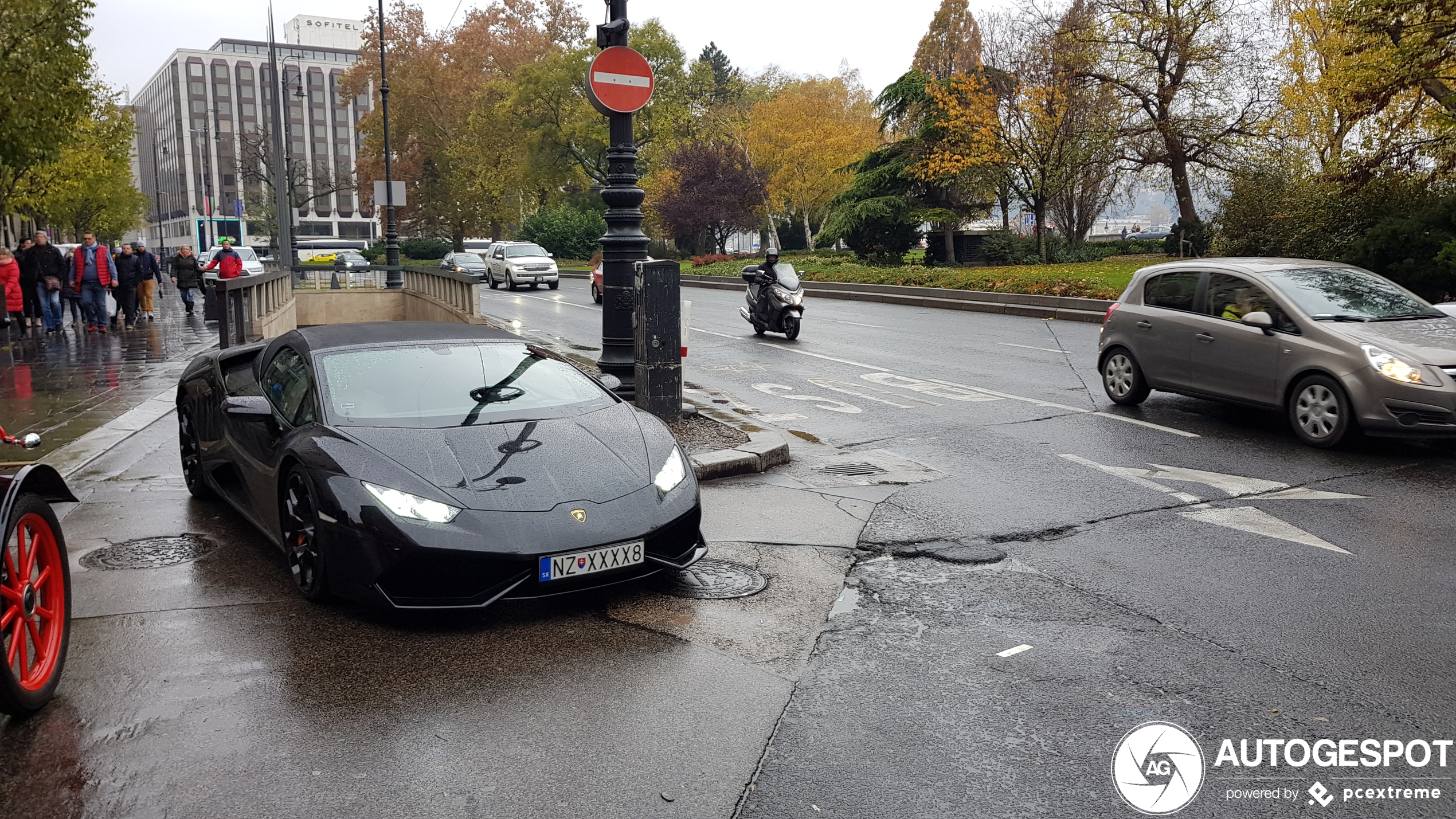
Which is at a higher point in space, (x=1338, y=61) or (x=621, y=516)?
(x=1338, y=61)

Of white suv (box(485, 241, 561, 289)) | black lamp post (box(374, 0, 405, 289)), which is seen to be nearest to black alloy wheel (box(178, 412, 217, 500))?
black lamp post (box(374, 0, 405, 289))

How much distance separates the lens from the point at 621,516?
16.8 feet

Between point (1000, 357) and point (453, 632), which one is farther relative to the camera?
point (1000, 357)

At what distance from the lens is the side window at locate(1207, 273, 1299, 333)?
31.0 ft

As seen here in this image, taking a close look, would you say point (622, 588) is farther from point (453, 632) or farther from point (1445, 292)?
point (1445, 292)

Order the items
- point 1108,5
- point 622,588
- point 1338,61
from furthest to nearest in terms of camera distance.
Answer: point 1108,5
point 1338,61
point 622,588

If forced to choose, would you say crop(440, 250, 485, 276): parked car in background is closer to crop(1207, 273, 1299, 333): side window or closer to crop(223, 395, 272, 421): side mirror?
crop(1207, 273, 1299, 333): side window

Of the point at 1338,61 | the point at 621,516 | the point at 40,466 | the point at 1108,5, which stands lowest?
the point at 621,516

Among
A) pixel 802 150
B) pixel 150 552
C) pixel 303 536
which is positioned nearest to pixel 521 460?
pixel 303 536

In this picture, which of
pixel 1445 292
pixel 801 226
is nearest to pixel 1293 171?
pixel 1445 292

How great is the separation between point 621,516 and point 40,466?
92.7 inches

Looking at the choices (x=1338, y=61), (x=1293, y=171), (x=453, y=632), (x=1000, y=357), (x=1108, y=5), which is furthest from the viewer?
(x=1108, y=5)

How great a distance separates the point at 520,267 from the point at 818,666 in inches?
1360

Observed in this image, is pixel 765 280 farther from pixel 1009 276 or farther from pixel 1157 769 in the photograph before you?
pixel 1157 769
